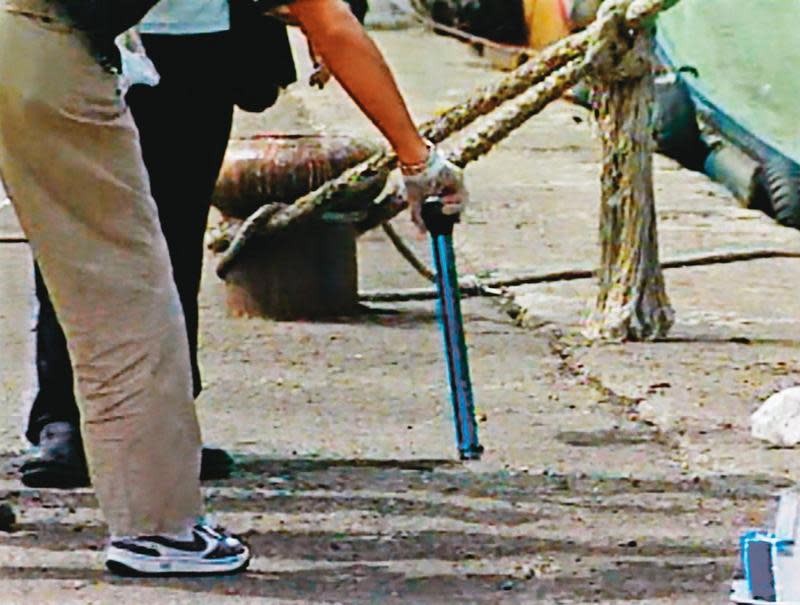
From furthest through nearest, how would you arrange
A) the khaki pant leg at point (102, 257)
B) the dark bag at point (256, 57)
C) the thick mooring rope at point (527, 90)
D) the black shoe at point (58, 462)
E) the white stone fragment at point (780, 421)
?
the thick mooring rope at point (527, 90) < the white stone fragment at point (780, 421) < the dark bag at point (256, 57) < the black shoe at point (58, 462) < the khaki pant leg at point (102, 257)

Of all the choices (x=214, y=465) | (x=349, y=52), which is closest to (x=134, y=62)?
(x=349, y=52)

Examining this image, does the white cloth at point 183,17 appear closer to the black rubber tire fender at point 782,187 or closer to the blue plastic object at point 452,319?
the blue plastic object at point 452,319

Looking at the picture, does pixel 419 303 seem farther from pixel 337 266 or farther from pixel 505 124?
pixel 505 124

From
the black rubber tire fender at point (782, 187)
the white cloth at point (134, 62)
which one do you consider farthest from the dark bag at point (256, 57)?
the black rubber tire fender at point (782, 187)

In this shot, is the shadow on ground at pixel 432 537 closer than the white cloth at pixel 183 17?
Yes

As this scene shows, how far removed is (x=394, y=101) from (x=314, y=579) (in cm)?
106

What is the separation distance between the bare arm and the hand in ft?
0.87

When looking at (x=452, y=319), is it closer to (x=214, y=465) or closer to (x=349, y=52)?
(x=214, y=465)

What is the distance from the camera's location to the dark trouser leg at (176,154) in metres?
5.68

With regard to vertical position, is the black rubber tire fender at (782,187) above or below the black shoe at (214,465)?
below

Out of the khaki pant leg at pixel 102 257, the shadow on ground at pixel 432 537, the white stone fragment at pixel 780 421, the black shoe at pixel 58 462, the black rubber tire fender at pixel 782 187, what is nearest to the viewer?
the khaki pant leg at pixel 102 257

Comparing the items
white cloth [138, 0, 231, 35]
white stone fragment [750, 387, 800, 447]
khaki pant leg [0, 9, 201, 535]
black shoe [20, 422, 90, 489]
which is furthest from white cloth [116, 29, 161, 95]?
white stone fragment [750, 387, 800, 447]

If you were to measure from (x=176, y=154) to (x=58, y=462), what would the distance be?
0.85 m

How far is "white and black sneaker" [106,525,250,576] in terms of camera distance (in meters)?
4.78
